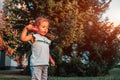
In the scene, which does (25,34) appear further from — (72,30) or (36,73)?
(72,30)

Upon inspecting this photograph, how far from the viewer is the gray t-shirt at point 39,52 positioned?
24.0 feet

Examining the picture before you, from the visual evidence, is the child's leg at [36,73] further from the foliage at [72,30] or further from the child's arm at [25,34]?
the foliage at [72,30]

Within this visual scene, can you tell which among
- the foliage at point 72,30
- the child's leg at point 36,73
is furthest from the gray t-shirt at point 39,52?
the foliage at point 72,30

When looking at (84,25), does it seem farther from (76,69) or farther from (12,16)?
(12,16)

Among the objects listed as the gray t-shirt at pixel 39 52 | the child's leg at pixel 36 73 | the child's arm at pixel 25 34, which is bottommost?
the child's leg at pixel 36 73

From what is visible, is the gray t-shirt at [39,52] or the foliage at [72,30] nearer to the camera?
the gray t-shirt at [39,52]

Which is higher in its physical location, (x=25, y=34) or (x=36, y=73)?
(x=25, y=34)

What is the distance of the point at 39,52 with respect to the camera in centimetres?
733

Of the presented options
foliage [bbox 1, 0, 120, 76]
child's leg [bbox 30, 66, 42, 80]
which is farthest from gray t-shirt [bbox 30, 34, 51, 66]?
foliage [bbox 1, 0, 120, 76]

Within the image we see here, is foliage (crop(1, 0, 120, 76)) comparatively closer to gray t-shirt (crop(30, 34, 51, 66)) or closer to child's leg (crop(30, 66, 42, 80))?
gray t-shirt (crop(30, 34, 51, 66))

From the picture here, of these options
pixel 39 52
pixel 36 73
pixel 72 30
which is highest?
pixel 72 30

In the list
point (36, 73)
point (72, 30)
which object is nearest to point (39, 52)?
point (36, 73)

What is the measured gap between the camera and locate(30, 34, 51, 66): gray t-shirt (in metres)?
7.31

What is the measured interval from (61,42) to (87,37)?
2144 millimetres
